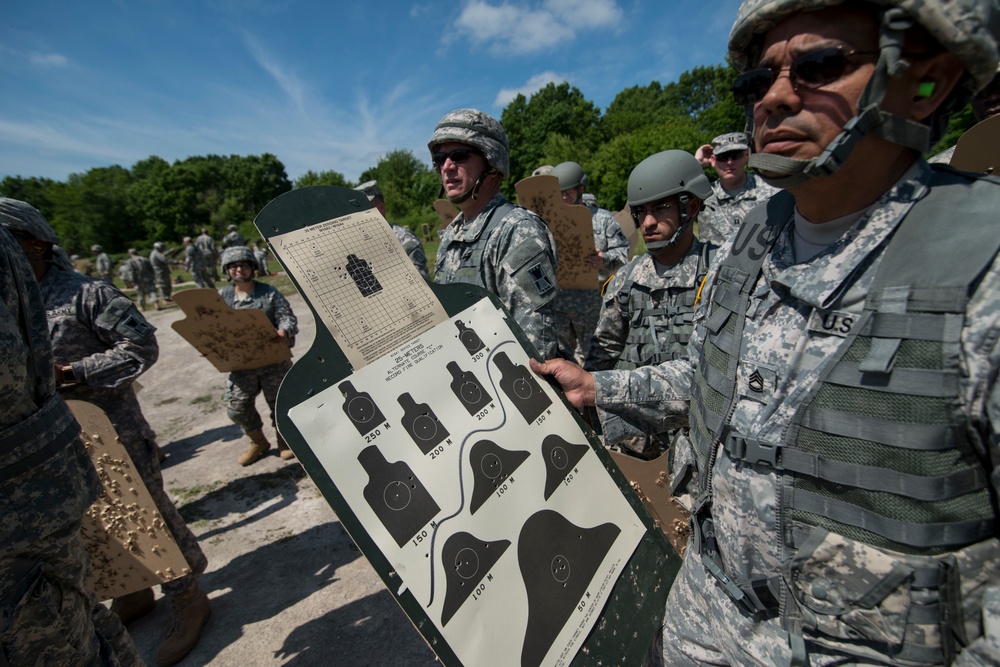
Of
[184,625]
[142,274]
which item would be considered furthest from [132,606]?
[142,274]

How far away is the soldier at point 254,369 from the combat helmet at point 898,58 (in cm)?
461

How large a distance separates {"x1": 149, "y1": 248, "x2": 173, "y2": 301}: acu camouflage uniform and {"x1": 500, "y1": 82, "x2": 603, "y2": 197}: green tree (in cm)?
2682

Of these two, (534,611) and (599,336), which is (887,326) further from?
(599,336)

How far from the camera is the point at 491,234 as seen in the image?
8.33ft

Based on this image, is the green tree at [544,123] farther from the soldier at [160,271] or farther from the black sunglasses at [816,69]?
the black sunglasses at [816,69]

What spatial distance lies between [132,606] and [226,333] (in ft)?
7.29

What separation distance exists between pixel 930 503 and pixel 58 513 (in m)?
2.59

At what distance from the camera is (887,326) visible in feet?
3.11

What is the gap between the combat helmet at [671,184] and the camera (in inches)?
109

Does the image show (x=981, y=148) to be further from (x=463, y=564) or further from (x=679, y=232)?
(x=463, y=564)

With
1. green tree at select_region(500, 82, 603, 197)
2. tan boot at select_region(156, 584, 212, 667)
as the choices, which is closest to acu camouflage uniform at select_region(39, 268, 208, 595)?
tan boot at select_region(156, 584, 212, 667)

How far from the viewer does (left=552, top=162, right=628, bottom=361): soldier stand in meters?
4.84

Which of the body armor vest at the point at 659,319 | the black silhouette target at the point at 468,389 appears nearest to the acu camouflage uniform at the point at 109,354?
the black silhouette target at the point at 468,389

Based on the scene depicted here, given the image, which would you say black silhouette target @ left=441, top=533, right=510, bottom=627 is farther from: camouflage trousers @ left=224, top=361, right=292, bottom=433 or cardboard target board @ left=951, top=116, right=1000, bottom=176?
camouflage trousers @ left=224, top=361, right=292, bottom=433
